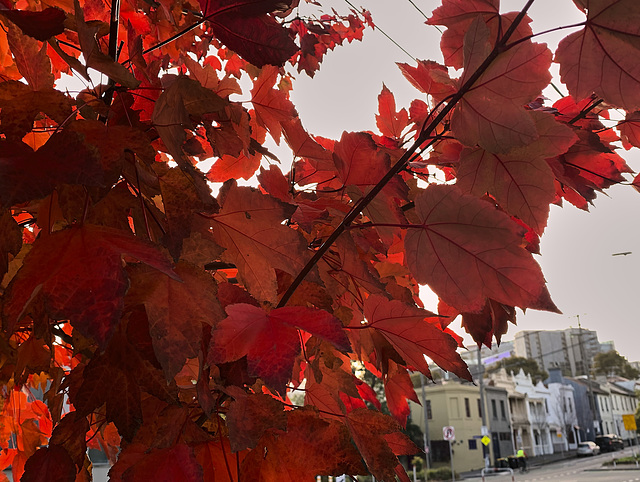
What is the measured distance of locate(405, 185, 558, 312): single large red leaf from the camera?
0.93 feet

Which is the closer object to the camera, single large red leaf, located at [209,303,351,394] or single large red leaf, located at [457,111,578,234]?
single large red leaf, located at [209,303,351,394]

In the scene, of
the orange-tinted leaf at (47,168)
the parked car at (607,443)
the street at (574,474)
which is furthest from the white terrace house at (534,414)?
the orange-tinted leaf at (47,168)

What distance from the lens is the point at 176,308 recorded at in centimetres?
25

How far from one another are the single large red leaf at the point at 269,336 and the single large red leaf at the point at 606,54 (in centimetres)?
22

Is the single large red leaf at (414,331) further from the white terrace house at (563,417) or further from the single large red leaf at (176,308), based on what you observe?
the white terrace house at (563,417)

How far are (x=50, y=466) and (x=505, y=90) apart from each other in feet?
1.12

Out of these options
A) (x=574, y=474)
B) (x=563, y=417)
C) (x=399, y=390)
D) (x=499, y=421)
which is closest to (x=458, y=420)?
(x=499, y=421)

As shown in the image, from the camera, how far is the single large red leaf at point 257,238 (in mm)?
301

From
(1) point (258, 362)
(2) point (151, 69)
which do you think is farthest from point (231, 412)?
(2) point (151, 69)

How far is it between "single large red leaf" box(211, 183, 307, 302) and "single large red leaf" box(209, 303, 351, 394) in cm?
5

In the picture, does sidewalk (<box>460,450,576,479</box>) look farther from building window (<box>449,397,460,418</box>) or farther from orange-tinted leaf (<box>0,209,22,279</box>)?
orange-tinted leaf (<box>0,209,22,279</box>)

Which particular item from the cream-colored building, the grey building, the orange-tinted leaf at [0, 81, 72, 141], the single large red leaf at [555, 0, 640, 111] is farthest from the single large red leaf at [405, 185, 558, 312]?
the grey building

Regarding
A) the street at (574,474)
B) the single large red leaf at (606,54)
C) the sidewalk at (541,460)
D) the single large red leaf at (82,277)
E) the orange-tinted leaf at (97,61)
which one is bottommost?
the sidewalk at (541,460)

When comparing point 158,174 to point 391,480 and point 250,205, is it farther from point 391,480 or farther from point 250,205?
point 391,480
